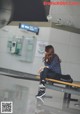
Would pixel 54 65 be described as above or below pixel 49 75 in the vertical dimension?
above

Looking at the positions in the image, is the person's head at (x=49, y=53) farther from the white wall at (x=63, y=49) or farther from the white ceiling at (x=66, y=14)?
the white ceiling at (x=66, y=14)

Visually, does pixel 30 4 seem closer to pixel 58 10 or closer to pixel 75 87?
pixel 58 10

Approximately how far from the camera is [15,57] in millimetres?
18469

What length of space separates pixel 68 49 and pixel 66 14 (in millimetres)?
1812

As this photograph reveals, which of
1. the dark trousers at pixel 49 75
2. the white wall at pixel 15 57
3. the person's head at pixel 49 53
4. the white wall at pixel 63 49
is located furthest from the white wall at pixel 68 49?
the dark trousers at pixel 49 75

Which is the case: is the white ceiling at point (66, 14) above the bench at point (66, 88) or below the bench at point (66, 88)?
above

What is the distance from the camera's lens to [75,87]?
837 cm

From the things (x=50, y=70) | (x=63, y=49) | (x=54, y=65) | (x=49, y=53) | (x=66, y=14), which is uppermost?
(x=66, y=14)

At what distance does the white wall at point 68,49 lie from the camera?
16.5 m

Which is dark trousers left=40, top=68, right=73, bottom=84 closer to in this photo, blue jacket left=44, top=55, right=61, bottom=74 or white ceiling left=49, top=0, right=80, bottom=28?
blue jacket left=44, top=55, right=61, bottom=74

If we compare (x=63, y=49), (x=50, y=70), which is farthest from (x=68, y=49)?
(x=50, y=70)

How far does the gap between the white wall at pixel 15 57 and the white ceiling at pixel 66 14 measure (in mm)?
758

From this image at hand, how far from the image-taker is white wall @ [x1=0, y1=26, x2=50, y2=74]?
16688mm

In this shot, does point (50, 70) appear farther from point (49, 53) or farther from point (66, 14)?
point (66, 14)
